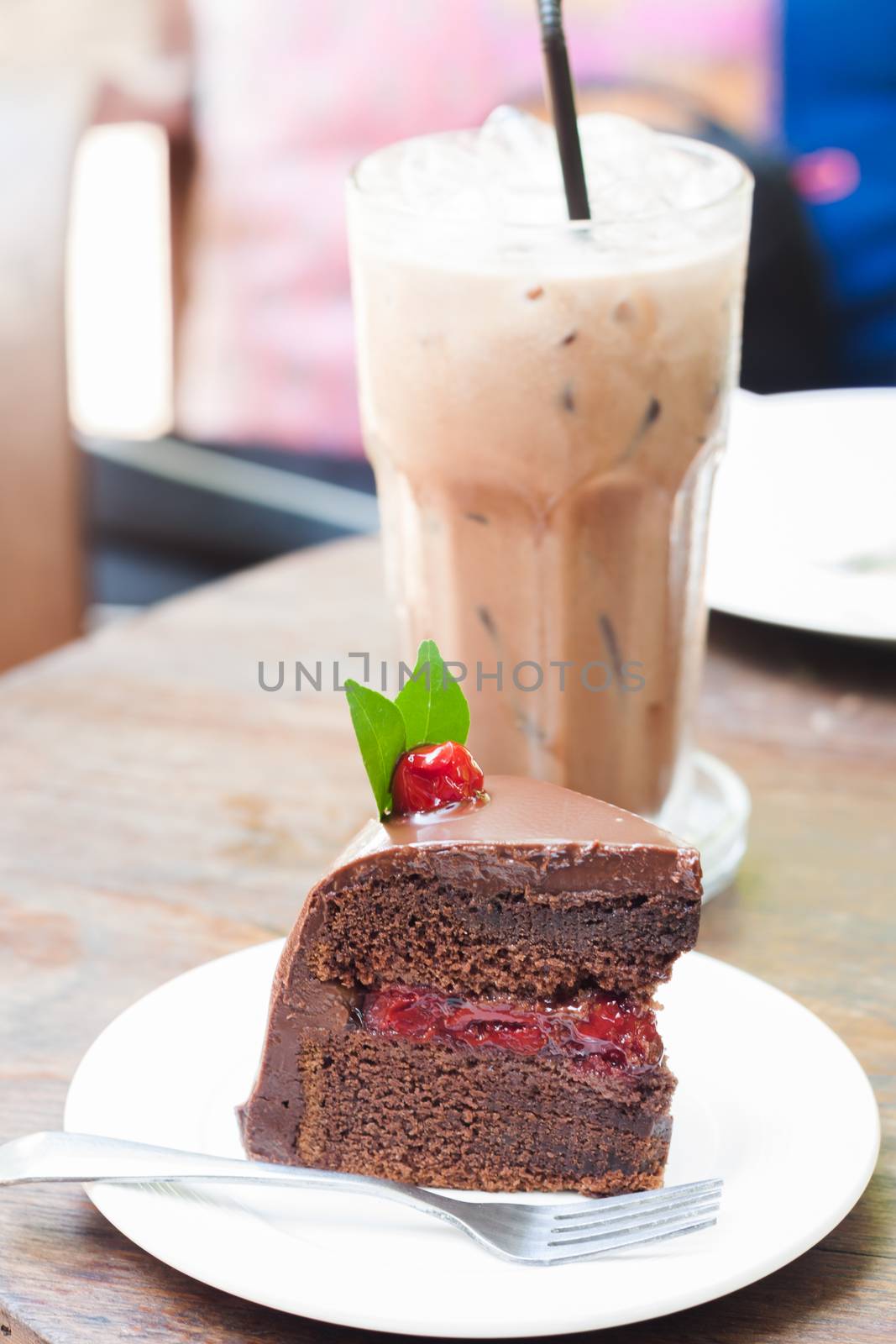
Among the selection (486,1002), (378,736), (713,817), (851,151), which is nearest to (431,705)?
(378,736)

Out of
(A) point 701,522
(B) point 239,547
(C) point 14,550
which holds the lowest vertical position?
(B) point 239,547

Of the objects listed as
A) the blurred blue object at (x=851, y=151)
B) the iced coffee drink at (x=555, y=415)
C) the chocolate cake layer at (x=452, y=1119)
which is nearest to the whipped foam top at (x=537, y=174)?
the iced coffee drink at (x=555, y=415)

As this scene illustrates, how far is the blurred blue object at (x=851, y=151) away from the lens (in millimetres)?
2881

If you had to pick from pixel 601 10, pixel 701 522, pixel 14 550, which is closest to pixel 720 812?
pixel 701 522

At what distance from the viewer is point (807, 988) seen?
3.52 feet

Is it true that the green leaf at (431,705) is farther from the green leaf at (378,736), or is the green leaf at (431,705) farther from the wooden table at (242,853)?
the wooden table at (242,853)

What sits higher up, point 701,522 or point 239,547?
point 701,522

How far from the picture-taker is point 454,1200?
828 mm

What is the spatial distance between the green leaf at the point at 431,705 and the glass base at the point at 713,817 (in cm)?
29

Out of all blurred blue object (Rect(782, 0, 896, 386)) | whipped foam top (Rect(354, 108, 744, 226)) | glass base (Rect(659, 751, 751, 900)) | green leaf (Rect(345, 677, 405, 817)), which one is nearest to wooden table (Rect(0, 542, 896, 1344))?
glass base (Rect(659, 751, 751, 900))

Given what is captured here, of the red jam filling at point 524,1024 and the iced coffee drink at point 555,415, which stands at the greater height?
the iced coffee drink at point 555,415

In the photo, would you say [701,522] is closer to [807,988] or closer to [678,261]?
[678,261]

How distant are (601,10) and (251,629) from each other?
186 cm

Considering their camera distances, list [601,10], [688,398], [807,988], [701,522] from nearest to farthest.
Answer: [807,988] → [688,398] → [701,522] → [601,10]
